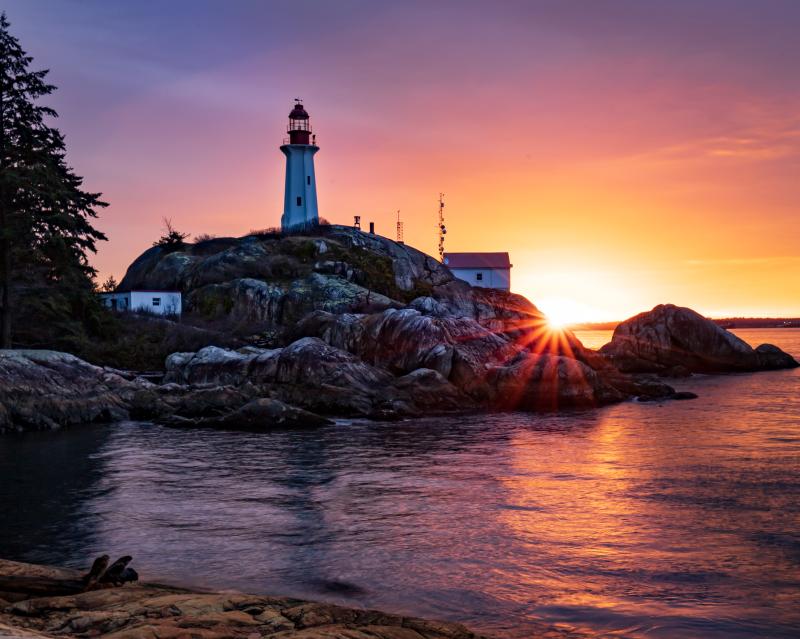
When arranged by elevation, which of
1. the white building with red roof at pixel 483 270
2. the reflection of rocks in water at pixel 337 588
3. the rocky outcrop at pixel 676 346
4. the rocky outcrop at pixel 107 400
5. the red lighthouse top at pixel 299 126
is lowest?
the reflection of rocks in water at pixel 337 588

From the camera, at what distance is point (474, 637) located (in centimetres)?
894

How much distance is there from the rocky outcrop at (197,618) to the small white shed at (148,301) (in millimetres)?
49361

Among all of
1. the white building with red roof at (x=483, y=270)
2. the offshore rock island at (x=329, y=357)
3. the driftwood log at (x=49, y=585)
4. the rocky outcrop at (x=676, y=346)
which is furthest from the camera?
the white building with red roof at (x=483, y=270)

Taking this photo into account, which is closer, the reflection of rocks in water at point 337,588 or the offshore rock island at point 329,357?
the reflection of rocks in water at point 337,588

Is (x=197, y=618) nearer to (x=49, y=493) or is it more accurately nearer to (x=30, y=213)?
(x=49, y=493)

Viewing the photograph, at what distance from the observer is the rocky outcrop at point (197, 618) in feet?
26.2

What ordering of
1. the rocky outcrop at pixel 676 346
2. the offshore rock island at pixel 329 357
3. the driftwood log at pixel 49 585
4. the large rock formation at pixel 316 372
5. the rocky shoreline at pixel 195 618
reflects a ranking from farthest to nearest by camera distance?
1. the rocky outcrop at pixel 676 346
2. the offshore rock island at pixel 329 357
3. the large rock formation at pixel 316 372
4. the driftwood log at pixel 49 585
5. the rocky shoreline at pixel 195 618

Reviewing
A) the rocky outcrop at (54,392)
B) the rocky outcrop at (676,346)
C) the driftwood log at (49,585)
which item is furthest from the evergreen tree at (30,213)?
the rocky outcrop at (676,346)

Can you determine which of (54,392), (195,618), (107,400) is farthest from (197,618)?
(107,400)

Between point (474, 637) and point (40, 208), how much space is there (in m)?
38.9

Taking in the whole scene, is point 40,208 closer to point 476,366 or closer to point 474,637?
point 476,366

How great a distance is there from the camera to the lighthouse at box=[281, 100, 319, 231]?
75.2 metres

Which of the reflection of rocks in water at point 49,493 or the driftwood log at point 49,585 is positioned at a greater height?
the driftwood log at point 49,585

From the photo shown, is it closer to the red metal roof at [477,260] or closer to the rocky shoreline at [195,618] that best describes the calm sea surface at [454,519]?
the rocky shoreline at [195,618]
